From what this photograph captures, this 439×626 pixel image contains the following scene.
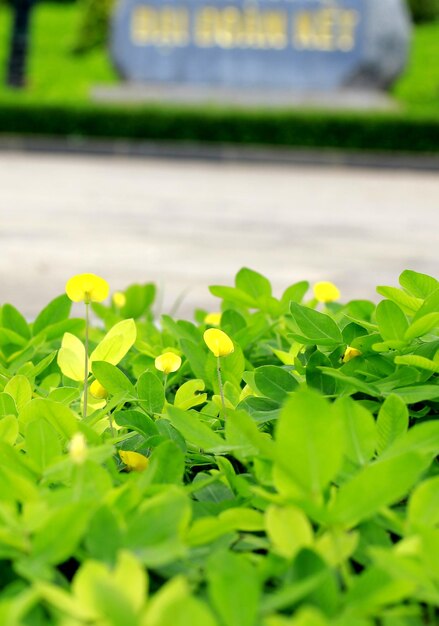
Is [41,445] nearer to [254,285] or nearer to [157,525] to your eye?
[157,525]

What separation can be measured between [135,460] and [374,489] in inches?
12.4

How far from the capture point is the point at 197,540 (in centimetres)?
84

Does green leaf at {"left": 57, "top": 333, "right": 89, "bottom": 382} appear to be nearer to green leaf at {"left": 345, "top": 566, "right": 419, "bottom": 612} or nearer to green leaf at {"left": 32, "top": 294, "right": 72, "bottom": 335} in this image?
green leaf at {"left": 32, "top": 294, "right": 72, "bottom": 335}

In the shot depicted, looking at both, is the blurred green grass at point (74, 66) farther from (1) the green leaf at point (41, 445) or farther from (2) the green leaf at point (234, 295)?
(1) the green leaf at point (41, 445)

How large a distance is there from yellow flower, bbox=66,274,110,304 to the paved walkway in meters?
3.86

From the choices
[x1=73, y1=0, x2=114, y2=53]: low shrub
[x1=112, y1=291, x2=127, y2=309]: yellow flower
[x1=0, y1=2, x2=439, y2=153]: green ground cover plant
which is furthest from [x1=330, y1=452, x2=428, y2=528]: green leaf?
[x1=73, y1=0, x2=114, y2=53]: low shrub

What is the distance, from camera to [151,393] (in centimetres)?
119

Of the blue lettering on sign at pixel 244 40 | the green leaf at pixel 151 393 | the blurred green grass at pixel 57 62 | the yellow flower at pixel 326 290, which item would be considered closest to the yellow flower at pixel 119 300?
the yellow flower at pixel 326 290

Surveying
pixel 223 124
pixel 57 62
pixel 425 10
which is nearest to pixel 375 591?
pixel 223 124

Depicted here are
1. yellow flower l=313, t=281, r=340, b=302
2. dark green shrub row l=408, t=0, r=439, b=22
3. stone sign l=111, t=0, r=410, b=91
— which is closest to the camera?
yellow flower l=313, t=281, r=340, b=302

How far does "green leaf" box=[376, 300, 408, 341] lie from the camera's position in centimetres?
119

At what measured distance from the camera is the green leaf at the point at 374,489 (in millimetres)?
803

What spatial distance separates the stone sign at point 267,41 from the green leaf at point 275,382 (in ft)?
62.2

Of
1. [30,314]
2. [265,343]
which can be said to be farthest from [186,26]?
[265,343]
